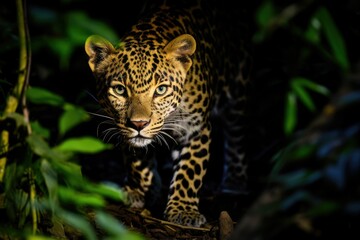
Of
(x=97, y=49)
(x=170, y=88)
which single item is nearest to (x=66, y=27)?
(x=170, y=88)

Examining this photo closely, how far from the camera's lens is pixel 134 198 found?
6.81 meters

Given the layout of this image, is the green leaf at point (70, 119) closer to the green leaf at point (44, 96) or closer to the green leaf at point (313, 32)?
the green leaf at point (44, 96)

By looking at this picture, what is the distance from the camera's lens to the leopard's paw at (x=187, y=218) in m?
6.12

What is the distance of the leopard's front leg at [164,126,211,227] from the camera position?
20.9ft

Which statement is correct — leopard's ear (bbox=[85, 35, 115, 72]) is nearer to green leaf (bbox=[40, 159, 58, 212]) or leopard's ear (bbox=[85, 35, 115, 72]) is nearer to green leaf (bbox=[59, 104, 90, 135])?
green leaf (bbox=[40, 159, 58, 212])

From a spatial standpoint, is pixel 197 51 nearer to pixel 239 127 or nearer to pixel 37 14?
pixel 239 127

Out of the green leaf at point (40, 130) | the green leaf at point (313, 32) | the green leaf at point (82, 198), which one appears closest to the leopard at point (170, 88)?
the green leaf at point (40, 130)

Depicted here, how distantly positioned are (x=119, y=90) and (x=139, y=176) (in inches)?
45.7

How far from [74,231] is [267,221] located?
2464 mm

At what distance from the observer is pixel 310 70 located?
7.11 meters

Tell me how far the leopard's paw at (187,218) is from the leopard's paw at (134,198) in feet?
1.93

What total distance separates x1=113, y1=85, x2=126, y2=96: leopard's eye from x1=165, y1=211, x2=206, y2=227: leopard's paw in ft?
3.70

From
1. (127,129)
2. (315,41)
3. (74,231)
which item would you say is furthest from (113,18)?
(315,41)

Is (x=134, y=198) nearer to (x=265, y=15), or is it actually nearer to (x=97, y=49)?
(x=97, y=49)
